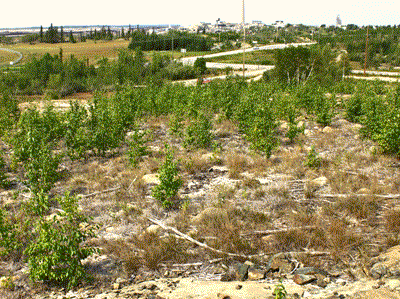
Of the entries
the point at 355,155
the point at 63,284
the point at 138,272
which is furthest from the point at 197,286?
the point at 355,155

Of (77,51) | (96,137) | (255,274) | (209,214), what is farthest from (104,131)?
(77,51)

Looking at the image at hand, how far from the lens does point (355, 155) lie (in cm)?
738

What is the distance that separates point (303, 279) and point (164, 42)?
74088 millimetres

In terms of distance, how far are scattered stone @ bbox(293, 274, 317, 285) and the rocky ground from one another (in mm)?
11

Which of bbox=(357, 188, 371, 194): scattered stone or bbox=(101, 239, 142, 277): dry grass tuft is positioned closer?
bbox=(101, 239, 142, 277): dry grass tuft

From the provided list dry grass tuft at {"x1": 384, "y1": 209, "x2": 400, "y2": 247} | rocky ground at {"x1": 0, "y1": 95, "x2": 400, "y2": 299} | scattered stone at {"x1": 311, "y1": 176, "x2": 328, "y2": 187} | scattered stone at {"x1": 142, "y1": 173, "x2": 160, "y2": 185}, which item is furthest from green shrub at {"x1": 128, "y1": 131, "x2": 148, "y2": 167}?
dry grass tuft at {"x1": 384, "y1": 209, "x2": 400, "y2": 247}

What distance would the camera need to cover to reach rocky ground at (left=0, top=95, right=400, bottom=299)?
13.0 feet

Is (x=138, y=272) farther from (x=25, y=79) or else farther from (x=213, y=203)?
(x=25, y=79)

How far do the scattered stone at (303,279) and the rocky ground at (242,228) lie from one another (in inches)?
0.4

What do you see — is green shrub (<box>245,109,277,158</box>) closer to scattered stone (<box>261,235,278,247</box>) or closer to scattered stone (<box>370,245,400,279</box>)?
scattered stone (<box>261,235,278,247</box>)

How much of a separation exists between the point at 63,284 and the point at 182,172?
337cm

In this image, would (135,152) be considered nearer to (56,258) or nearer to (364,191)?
(56,258)

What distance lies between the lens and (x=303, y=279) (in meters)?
3.91

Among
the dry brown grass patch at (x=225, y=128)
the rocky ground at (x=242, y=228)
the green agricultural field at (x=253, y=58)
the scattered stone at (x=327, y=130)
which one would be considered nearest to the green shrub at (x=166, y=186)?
the rocky ground at (x=242, y=228)
